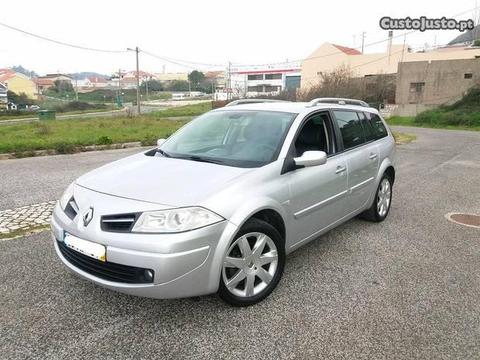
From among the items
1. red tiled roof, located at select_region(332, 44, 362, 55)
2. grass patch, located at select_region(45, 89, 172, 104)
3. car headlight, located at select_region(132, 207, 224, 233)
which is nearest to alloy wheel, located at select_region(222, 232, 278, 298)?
car headlight, located at select_region(132, 207, 224, 233)

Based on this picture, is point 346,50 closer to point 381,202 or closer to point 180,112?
point 180,112

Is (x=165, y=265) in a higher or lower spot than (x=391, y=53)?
lower

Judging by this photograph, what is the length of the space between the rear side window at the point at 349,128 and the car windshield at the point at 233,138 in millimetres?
770

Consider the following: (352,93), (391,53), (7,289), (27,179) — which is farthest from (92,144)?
(391,53)

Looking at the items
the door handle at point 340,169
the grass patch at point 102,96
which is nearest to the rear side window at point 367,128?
the door handle at point 340,169

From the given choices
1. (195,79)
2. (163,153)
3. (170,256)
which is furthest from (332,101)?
(195,79)

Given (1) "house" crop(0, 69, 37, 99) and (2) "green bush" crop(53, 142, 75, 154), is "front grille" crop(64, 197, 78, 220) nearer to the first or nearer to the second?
(2) "green bush" crop(53, 142, 75, 154)

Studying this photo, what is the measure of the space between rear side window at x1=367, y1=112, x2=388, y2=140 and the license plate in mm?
3759

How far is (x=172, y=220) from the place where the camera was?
8.49 ft

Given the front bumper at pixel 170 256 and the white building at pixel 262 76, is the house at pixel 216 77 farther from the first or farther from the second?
the front bumper at pixel 170 256

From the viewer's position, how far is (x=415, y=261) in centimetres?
394

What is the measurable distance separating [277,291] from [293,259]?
71cm

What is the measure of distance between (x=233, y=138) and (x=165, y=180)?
1044 millimetres

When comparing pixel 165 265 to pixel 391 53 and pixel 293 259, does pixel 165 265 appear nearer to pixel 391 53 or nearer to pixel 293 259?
pixel 293 259
